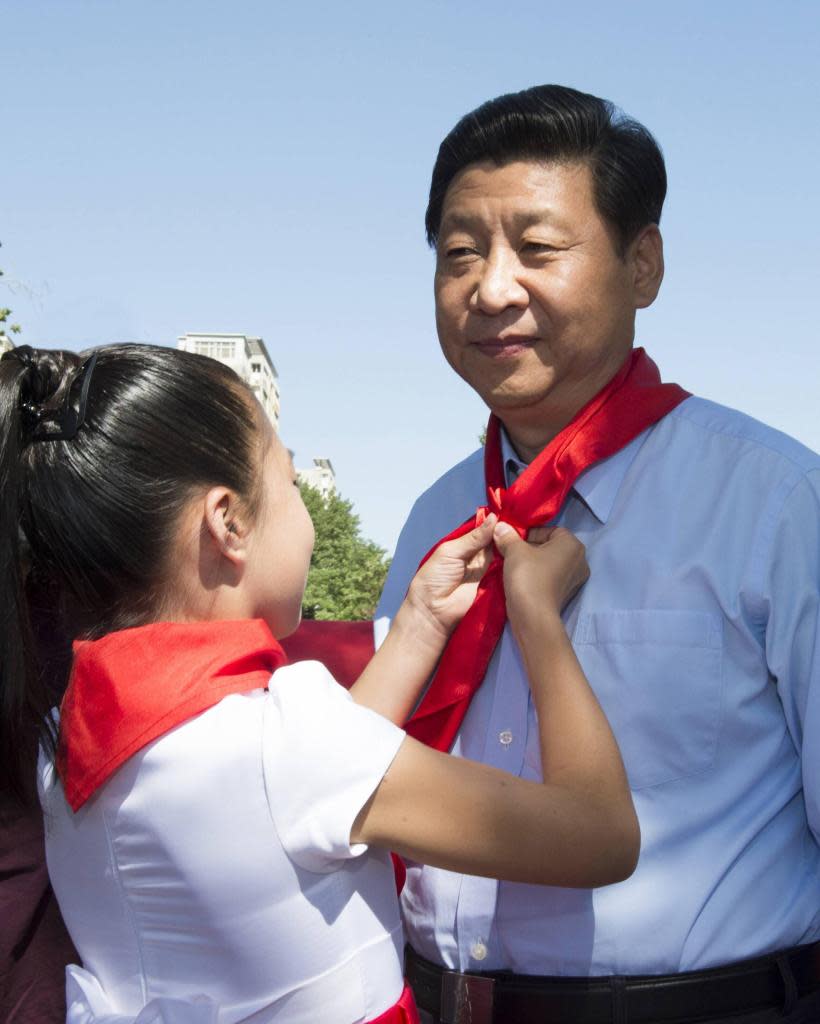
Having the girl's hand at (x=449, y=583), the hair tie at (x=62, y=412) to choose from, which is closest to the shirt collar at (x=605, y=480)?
the girl's hand at (x=449, y=583)

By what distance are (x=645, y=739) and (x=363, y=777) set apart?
78 cm

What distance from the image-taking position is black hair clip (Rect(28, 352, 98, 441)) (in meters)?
1.85

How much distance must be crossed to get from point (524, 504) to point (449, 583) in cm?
23

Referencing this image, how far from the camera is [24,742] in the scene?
6.34 ft

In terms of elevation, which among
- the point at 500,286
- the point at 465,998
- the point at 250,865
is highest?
the point at 500,286

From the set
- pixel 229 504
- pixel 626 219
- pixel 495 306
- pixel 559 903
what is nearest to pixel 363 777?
pixel 229 504

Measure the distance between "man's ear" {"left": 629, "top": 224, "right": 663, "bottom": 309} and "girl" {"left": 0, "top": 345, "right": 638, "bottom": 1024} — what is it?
106cm

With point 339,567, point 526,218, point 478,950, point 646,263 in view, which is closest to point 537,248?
point 526,218

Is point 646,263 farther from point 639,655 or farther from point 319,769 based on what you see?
point 319,769

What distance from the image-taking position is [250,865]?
1692mm

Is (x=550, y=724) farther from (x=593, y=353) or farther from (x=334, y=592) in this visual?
(x=334, y=592)

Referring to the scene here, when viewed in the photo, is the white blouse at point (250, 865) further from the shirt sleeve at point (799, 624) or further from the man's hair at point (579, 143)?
the man's hair at point (579, 143)

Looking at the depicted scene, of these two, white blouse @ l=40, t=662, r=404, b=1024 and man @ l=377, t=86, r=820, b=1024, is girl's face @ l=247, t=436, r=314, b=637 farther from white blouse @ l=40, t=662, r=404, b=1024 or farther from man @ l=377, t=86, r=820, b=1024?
man @ l=377, t=86, r=820, b=1024

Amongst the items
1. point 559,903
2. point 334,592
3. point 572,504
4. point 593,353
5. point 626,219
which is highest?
point 626,219
